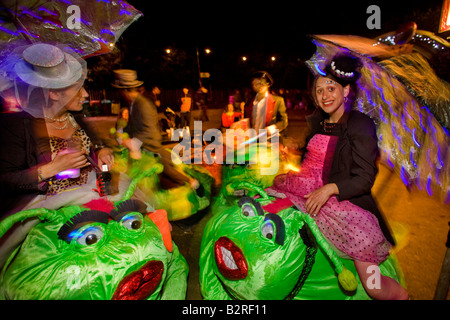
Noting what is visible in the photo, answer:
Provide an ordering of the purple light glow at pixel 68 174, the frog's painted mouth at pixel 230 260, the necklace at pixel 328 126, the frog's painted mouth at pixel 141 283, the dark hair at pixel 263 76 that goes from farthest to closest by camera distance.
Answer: the dark hair at pixel 263 76
the necklace at pixel 328 126
the purple light glow at pixel 68 174
the frog's painted mouth at pixel 230 260
the frog's painted mouth at pixel 141 283

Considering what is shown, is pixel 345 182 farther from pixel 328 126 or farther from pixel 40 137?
pixel 40 137

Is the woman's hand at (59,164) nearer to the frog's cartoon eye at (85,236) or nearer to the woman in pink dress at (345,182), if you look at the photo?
the frog's cartoon eye at (85,236)

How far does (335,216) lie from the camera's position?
1.75 metres

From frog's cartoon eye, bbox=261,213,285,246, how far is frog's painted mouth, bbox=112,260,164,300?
673mm

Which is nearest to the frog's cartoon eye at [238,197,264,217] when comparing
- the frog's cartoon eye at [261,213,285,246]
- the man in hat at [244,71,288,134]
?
the frog's cartoon eye at [261,213,285,246]

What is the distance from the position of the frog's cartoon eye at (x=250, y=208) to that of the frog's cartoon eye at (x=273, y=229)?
0.36 feet

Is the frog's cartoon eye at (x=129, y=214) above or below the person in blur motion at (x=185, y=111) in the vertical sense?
above

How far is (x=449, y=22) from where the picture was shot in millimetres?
3734

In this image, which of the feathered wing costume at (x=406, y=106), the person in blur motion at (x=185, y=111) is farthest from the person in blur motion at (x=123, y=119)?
the person in blur motion at (x=185, y=111)

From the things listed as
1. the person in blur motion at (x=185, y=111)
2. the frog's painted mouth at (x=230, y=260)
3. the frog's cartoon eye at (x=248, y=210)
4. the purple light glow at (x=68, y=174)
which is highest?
the purple light glow at (x=68, y=174)

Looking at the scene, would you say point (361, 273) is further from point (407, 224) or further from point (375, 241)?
point (407, 224)

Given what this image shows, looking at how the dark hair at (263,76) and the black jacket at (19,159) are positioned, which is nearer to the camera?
the black jacket at (19,159)

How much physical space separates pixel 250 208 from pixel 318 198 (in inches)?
18.9

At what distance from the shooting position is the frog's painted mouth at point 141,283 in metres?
1.29
